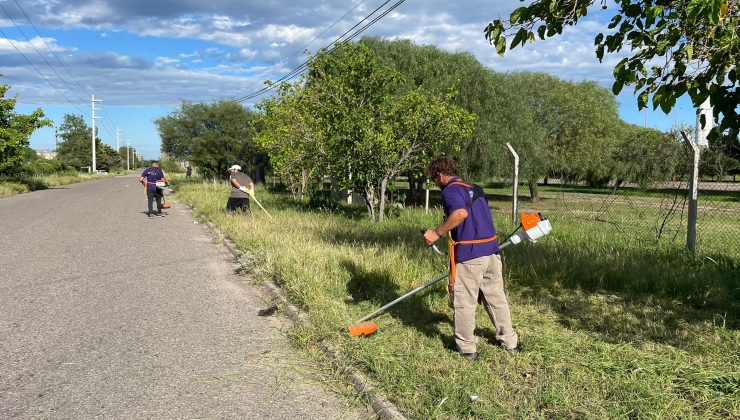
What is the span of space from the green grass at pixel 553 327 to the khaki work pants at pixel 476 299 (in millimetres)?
146

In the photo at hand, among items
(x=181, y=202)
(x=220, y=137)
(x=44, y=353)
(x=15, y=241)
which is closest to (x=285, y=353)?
(x=44, y=353)

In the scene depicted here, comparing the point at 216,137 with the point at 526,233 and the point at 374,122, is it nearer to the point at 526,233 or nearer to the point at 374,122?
the point at 374,122

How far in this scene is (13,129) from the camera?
2641 centimetres

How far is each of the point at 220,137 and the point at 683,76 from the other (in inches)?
1246

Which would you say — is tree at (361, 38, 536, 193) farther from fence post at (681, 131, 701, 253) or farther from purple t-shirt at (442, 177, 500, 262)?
purple t-shirt at (442, 177, 500, 262)

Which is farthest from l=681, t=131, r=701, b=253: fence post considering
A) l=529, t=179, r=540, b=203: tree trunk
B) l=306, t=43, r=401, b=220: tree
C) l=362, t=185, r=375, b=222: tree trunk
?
l=529, t=179, r=540, b=203: tree trunk

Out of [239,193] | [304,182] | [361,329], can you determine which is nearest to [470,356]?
[361,329]

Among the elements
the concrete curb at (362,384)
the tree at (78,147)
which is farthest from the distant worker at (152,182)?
the tree at (78,147)

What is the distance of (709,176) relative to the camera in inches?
318

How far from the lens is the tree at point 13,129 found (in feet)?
84.1

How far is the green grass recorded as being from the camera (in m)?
3.62

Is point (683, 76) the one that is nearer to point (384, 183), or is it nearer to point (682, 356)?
point (682, 356)

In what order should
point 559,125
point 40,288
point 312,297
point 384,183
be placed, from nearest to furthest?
point 312,297 < point 40,288 < point 384,183 < point 559,125

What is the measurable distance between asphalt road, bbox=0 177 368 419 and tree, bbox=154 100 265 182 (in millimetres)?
23478
